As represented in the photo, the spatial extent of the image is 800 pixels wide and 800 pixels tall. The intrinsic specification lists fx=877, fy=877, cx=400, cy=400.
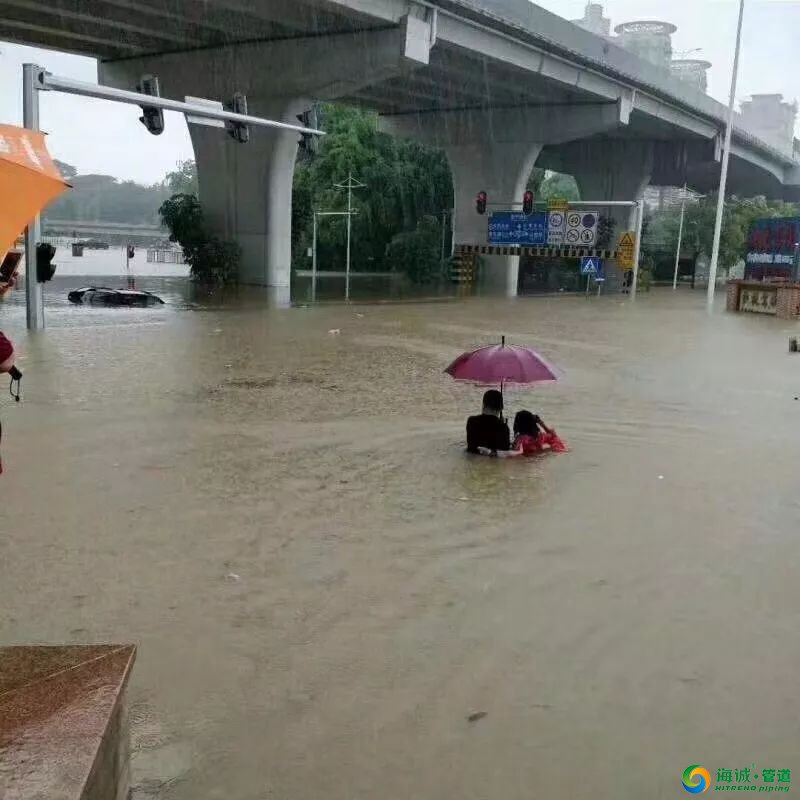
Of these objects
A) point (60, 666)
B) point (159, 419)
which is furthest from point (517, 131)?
point (60, 666)

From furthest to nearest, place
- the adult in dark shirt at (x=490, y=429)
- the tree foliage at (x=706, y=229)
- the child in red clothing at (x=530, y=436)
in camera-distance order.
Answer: the tree foliage at (x=706, y=229)
the child in red clothing at (x=530, y=436)
the adult in dark shirt at (x=490, y=429)

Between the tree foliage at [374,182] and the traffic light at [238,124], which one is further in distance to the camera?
the tree foliage at [374,182]

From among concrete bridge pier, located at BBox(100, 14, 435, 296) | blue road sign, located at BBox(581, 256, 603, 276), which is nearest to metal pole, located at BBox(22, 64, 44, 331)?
concrete bridge pier, located at BBox(100, 14, 435, 296)

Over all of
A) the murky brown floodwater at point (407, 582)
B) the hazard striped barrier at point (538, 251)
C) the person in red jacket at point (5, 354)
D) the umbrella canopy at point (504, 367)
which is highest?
the hazard striped barrier at point (538, 251)

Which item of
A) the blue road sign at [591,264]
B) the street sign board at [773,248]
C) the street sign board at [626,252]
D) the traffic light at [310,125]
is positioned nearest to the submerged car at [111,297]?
the traffic light at [310,125]

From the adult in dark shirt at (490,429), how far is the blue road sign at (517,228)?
3134 cm

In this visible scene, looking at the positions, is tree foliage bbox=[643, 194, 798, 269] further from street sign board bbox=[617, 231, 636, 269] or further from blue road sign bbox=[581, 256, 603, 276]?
blue road sign bbox=[581, 256, 603, 276]

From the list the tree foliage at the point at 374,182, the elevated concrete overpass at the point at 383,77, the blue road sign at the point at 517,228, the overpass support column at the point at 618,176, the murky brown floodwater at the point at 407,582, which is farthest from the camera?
the tree foliage at the point at 374,182

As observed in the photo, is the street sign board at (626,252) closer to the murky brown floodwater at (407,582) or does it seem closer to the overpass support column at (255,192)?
the overpass support column at (255,192)

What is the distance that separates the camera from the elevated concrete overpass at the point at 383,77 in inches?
1011

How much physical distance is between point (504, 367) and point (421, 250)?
4395 centimetres

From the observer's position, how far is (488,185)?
42969mm

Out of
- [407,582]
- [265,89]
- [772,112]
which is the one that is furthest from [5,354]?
[772,112]

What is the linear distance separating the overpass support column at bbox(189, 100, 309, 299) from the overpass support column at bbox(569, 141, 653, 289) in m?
23.8
